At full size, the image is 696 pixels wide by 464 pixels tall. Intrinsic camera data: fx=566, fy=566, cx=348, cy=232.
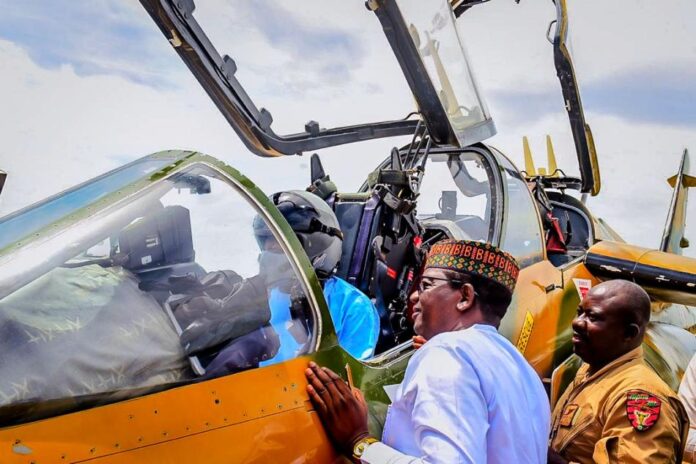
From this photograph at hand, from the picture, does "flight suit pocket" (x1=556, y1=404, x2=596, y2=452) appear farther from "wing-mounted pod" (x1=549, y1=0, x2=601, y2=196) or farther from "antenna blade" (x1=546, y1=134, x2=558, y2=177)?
"antenna blade" (x1=546, y1=134, x2=558, y2=177)

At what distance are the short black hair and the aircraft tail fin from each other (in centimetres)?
473

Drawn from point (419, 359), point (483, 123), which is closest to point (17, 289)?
point (419, 359)

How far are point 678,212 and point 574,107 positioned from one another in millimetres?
2258

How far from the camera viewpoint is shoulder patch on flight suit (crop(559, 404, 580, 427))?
7.82 ft

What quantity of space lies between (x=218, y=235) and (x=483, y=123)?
2254 mm

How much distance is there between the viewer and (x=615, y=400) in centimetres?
222

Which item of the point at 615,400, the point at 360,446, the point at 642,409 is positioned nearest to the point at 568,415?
the point at 615,400

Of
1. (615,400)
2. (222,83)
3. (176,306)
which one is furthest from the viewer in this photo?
(222,83)

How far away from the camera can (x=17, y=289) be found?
1247mm

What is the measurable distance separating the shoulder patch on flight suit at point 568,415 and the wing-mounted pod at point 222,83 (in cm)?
190

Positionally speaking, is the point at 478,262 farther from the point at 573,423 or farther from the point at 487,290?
the point at 573,423

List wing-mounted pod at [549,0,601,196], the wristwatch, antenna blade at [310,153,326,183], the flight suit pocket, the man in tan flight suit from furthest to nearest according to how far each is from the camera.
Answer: wing-mounted pod at [549,0,601,196]
antenna blade at [310,153,326,183]
the flight suit pocket
the man in tan flight suit
the wristwatch

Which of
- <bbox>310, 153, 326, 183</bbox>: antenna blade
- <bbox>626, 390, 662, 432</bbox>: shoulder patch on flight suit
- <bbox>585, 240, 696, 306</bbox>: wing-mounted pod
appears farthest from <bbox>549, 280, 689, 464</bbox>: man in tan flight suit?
<bbox>310, 153, 326, 183</bbox>: antenna blade

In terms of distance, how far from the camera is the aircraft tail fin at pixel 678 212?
5.63m
